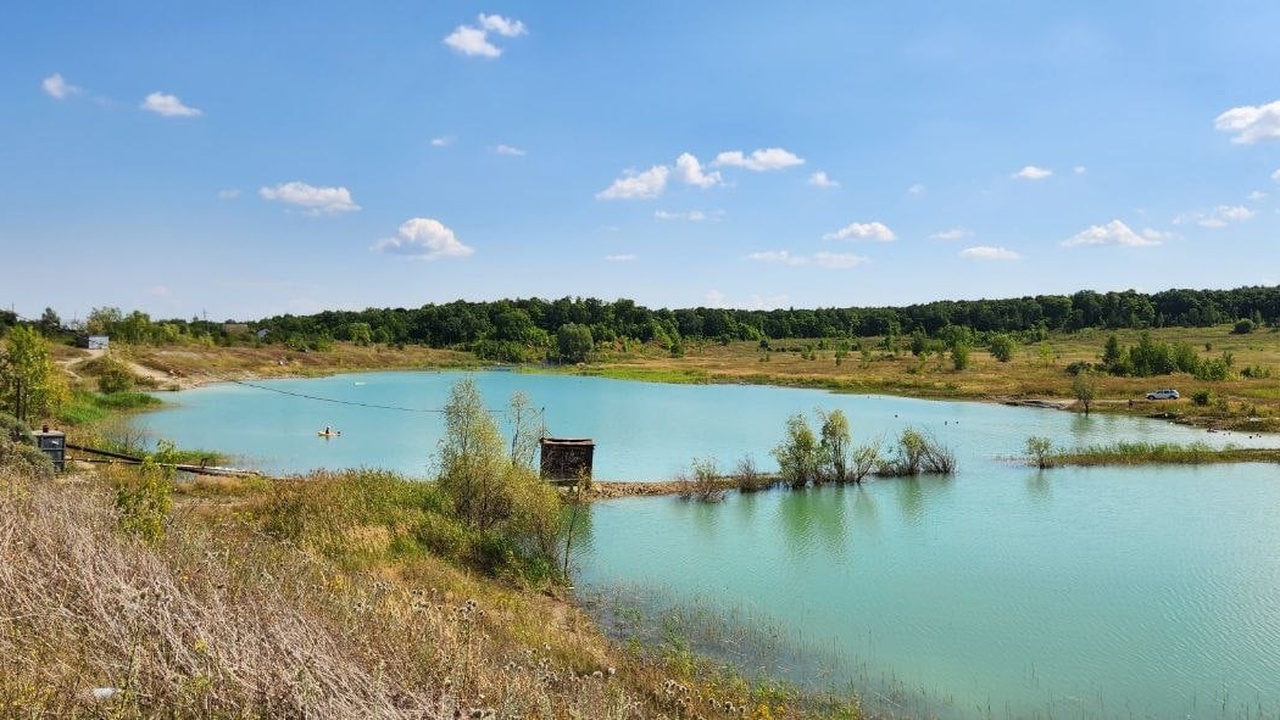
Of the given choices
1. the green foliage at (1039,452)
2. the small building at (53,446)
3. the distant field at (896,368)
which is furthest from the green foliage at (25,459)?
the distant field at (896,368)

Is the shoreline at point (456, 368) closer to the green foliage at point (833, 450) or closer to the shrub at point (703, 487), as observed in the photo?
the green foliage at point (833, 450)

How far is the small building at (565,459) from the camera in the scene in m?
30.6

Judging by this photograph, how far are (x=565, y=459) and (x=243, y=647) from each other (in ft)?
79.9

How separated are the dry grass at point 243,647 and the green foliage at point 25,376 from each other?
93.1 feet

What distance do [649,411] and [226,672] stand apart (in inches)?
2261

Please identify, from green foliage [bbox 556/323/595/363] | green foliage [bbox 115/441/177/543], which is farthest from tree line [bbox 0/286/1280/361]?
green foliage [bbox 115/441/177/543]

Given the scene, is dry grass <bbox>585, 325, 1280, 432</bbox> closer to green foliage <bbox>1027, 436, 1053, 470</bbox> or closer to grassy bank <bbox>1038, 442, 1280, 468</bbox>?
grassy bank <bbox>1038, 442, 1280, 468</bbox>

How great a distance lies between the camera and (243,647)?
265 inches

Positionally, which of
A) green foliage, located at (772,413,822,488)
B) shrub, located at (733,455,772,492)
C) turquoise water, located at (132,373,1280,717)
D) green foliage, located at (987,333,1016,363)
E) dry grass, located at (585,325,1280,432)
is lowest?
turquoise water, located at (132,373,1280,717)

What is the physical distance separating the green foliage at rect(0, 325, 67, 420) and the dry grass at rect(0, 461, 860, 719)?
1117 inches

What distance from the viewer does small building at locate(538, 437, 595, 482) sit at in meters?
30.6

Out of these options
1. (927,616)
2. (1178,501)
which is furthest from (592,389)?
(927,616)

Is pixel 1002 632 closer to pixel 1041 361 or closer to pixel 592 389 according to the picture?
pixel 592 389

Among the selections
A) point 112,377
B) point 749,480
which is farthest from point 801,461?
point 112,377
